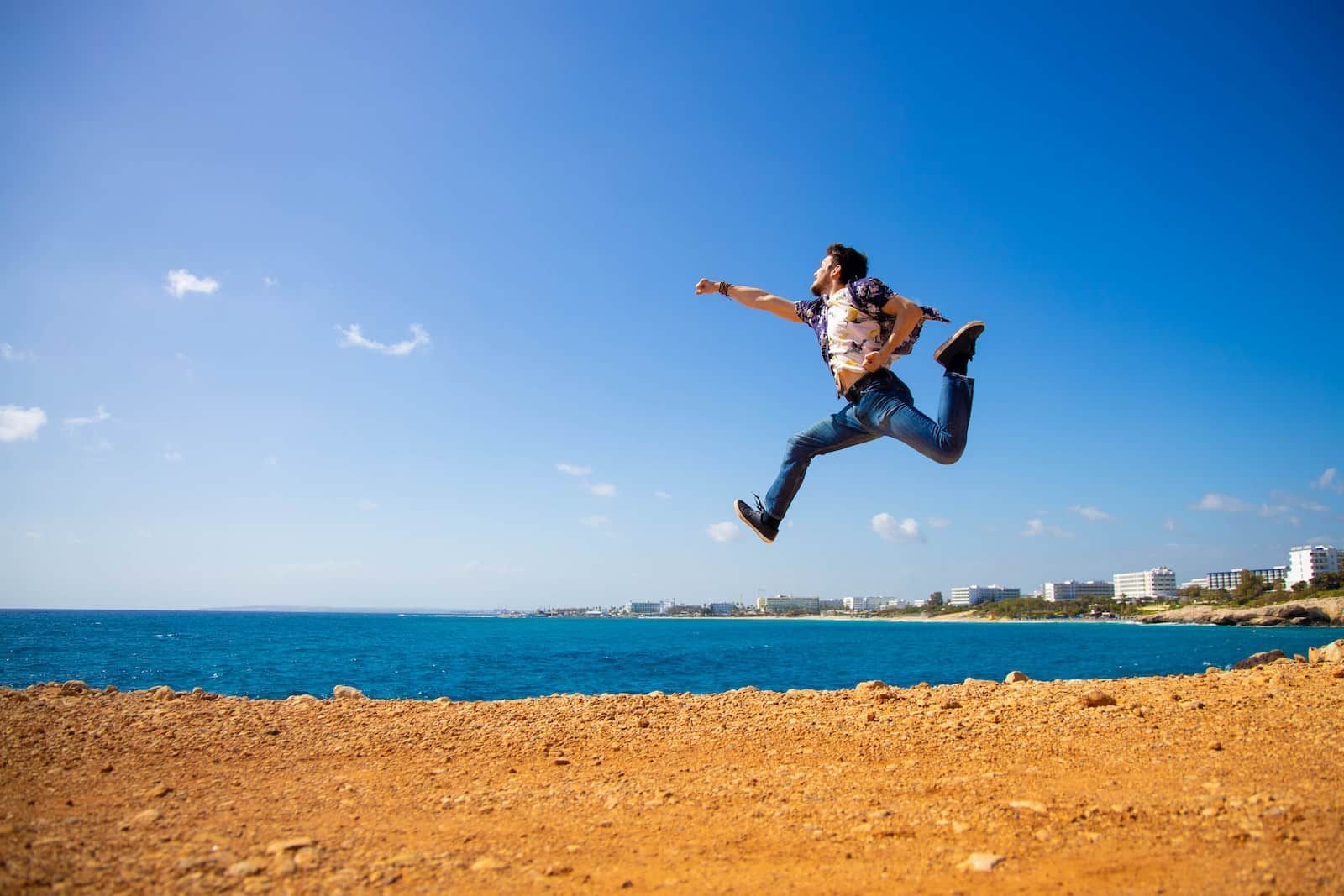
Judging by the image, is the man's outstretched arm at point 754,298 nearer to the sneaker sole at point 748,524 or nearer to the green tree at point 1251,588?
the sneaker sole at point 748,524

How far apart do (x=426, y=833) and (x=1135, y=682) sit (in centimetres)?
925

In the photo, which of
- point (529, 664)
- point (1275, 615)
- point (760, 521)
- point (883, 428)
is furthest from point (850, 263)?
point (1275, 615)

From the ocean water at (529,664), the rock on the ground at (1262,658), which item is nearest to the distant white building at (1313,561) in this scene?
the ocean water at (529,664)

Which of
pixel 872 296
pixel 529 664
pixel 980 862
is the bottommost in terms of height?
pixel 529 664

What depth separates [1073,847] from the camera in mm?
4117

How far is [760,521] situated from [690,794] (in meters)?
2.44

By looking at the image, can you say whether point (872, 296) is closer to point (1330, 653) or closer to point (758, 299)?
point (758, 299)

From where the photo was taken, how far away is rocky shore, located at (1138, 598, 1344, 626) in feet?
365

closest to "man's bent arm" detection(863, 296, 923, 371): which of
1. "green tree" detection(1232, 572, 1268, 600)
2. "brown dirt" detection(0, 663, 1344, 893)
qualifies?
"brown dirt" detection(0, 663, 1344, 893)

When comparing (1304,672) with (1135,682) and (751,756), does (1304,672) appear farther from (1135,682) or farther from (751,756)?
(751,756)

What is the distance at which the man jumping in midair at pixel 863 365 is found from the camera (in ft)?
18.3

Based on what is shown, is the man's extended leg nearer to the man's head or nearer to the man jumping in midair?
the man jumping in midair

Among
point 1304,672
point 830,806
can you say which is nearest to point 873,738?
A: point 830,806

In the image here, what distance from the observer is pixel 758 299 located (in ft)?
22.1
